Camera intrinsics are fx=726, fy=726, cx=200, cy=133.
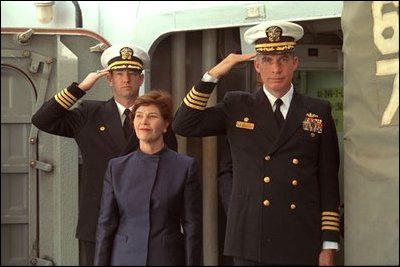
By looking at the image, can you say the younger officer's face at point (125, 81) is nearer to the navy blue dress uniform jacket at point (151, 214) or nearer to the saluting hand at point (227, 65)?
the saluting hand at point (227, 65)

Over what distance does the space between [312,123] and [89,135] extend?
988mm

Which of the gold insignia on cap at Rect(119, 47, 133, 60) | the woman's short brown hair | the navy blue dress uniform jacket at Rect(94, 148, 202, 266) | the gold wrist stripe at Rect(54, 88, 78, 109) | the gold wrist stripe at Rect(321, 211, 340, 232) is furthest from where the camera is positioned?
the gold insignia on cap at Rect(119, 47, 133, 60)

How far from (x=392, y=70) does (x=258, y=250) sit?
0.82m

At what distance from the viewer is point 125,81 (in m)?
3.12

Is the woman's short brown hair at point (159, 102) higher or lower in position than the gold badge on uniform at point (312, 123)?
higher

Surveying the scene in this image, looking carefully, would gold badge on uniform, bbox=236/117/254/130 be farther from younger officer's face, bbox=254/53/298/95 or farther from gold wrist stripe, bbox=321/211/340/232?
gold wrist stripe, bbox=321/211/340/232

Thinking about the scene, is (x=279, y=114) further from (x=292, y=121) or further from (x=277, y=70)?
(x=277, y=70)

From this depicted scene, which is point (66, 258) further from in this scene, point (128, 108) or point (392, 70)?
point (392, 70)

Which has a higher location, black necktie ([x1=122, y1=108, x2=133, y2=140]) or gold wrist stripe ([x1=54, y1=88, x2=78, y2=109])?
gold wrist stripe ([x1=54, y1=88, x2=78, y2=109])

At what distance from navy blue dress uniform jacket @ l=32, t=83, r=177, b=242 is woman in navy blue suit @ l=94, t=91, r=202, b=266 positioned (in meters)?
0.51

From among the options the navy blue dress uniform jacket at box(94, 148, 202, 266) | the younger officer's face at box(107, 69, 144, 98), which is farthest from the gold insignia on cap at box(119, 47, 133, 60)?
the navy blue dress uniform jacket at box(94, 148, 202, 266)

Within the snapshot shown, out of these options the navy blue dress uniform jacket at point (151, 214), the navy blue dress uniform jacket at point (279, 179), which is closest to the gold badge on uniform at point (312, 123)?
the navy blue dress uniform jacket at point (279, 179)

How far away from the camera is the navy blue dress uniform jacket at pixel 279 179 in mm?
2684

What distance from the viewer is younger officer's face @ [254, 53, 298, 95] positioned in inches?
106
